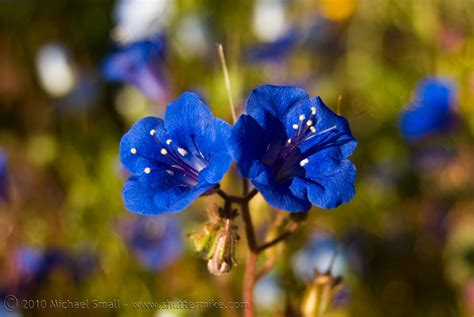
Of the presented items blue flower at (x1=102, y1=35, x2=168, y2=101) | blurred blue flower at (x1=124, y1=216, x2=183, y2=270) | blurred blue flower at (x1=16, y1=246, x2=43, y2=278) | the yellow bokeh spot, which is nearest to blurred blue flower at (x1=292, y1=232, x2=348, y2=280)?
blurred blue flower at (x1=124, y1=216, x2=183, y2=270)

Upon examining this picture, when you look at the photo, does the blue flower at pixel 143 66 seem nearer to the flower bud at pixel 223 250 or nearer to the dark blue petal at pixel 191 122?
the dark blue petal at pixel 191 122

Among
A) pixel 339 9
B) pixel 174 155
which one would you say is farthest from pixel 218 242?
pixel 339 9

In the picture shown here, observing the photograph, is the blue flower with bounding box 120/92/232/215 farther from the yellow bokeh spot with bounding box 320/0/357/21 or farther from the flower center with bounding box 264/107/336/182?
the yellow bokeh spot with bounding box 320/0/357/21

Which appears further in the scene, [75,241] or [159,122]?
[75,241]

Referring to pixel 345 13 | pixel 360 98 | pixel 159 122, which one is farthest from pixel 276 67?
pixel 159 122

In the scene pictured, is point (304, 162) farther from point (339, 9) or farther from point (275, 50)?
point (339, 9)

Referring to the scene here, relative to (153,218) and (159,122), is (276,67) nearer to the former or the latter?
(153,218)
